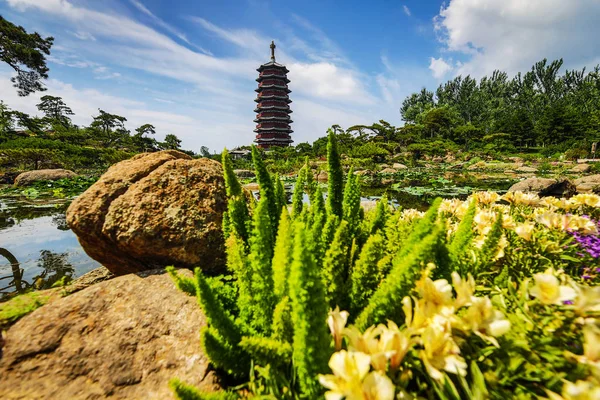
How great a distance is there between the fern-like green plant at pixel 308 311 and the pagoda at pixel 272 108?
5096 cm

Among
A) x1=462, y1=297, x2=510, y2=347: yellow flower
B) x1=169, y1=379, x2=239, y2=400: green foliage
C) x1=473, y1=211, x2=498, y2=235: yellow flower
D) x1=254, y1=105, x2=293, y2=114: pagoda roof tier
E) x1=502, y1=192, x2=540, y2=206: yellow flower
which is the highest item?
x1=254, y1=105, x2=293, y2=114: pagoda roof tier

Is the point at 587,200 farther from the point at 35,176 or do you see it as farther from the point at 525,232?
the point at 35,176

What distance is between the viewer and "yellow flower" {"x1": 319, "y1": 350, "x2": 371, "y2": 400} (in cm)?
74

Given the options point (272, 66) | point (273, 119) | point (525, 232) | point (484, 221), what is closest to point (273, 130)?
point (273, 119)

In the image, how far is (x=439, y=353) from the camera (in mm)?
855

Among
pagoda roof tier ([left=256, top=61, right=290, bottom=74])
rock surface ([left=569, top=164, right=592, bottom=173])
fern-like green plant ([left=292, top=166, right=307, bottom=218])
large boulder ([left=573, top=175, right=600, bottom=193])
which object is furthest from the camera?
pagoda roof tier ([left=256, top=61, right=290, bottom=74])

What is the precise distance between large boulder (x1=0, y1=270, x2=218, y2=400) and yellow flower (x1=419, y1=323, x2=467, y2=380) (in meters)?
1.03

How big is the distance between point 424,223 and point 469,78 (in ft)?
239

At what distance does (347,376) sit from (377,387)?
9 cm

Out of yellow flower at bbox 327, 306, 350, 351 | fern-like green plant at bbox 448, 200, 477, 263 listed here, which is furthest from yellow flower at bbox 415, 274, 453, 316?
fern-like green plant at bbox 448, 200, 477, 263

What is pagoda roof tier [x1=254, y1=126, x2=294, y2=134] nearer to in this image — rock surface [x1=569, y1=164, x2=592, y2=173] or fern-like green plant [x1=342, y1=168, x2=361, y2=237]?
rock surface [x1=569, y1=164, x2=592, y2=173]

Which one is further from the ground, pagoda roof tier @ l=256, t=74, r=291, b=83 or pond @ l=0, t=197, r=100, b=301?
pagoda roof tier @ l=256, t=74, r=291, b=83

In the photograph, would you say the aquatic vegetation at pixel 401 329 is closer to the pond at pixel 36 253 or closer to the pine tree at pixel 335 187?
the pine tree at pixel 335 187

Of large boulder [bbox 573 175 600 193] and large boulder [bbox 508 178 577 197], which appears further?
large boulder [bbox 573 175 600 193]
